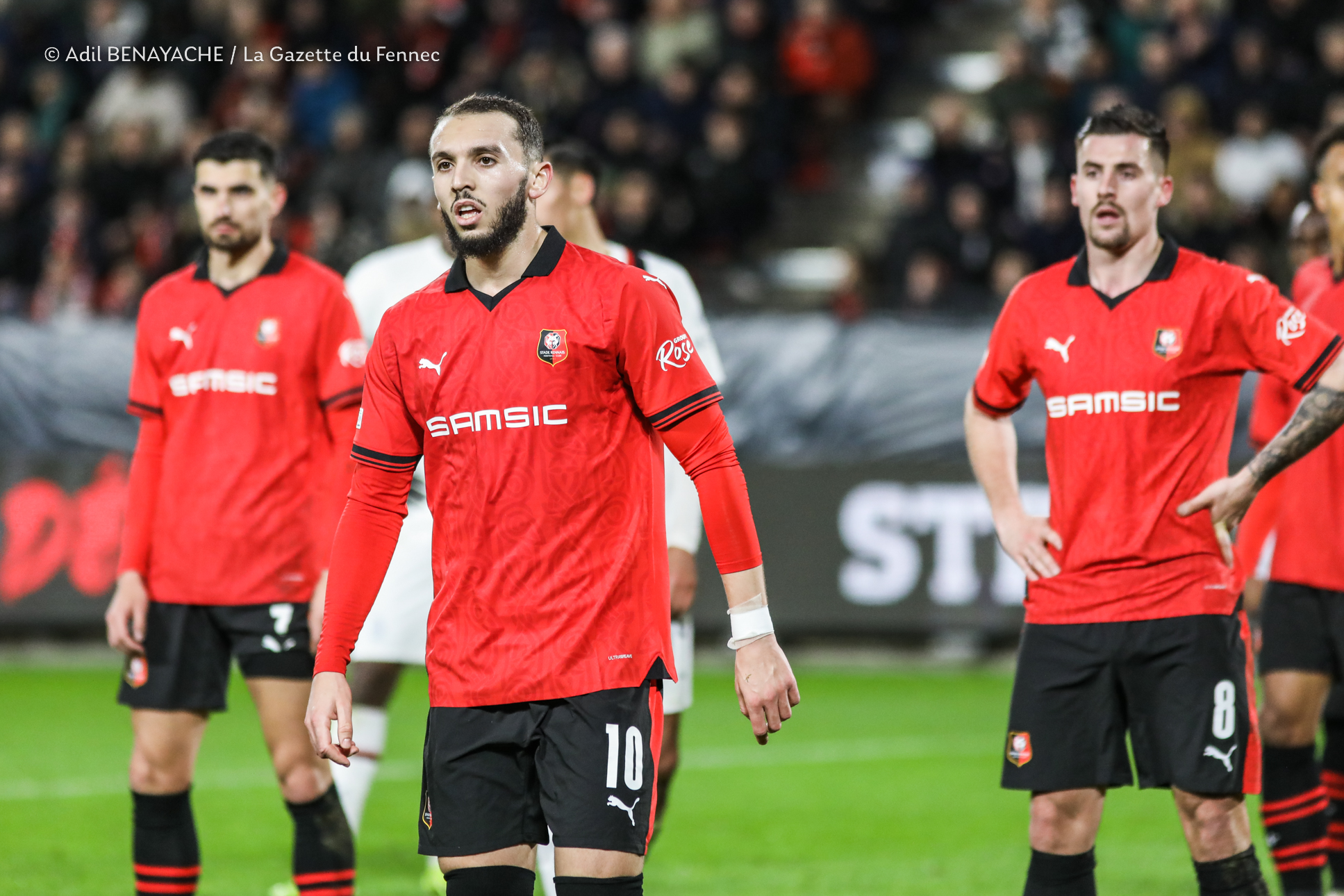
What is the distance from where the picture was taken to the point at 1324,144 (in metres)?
6.23

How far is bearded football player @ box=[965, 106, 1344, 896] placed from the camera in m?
5.00

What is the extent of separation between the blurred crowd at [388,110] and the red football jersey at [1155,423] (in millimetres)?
9993

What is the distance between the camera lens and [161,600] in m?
5.90

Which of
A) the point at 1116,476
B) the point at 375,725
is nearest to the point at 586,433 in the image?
the point at 1116,476

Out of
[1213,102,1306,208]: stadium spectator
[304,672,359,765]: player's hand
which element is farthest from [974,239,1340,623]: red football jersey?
[1213,102,1306,208]: stadium spectator

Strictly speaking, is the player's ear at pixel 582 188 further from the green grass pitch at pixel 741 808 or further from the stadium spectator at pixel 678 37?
the stadium spectator at pixel 678 37

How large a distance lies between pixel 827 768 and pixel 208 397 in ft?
15.9

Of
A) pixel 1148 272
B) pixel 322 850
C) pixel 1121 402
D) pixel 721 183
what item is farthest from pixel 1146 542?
pixel 721 183

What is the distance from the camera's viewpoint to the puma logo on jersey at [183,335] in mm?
5930

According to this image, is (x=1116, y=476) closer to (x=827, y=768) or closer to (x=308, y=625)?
(x=308, y=625)

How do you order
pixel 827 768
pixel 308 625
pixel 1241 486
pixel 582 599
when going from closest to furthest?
pixel 582 599 → pixel 1241 486 → pixel 308 625 → pixel 827 768

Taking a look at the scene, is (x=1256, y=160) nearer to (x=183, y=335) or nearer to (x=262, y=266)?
(x=262, y=266)

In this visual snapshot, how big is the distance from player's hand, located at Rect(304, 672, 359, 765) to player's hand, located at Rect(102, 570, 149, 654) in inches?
73.1

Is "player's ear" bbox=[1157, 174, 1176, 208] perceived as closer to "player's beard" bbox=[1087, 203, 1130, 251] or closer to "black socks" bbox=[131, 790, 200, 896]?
"player's beard" bbox=[1087, 203, 1130, 251]
